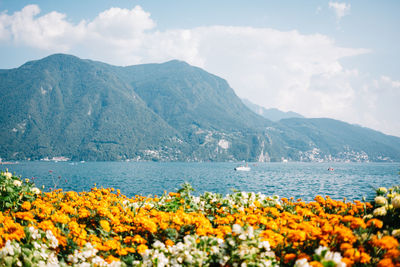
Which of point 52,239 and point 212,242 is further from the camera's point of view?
point 52,239

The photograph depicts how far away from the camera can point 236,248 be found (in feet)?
12.3

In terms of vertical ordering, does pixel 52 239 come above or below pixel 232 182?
above

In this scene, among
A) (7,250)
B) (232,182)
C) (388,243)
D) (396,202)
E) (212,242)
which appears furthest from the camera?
(232,182)

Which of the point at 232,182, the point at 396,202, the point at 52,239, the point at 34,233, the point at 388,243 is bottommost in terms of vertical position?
the point at 232,182

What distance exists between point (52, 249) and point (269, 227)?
3940mm

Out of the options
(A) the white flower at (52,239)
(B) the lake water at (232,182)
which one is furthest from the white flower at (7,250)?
(B) the lake water at (232,182)

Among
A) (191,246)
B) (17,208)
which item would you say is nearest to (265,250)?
(191,246)

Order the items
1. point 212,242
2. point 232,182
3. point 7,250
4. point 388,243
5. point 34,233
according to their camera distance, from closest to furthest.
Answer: point 388,243
point 7,250
point 212,242
point 34,233
point 232,182

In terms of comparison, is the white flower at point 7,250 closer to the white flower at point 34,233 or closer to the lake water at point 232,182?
the white flower at point 34,233

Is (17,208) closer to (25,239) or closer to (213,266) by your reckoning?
(25,239)

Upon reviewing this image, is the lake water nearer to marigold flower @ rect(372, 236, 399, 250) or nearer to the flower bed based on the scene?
the flower bed

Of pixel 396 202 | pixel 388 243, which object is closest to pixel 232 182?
pixel 396 202

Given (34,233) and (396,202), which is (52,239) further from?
(396,202)

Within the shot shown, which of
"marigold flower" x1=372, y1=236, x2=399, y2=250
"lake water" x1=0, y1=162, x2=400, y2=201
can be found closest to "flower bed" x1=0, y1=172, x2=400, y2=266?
"marigold flower" x1=372, y1=236, x2=399, y2=250
